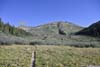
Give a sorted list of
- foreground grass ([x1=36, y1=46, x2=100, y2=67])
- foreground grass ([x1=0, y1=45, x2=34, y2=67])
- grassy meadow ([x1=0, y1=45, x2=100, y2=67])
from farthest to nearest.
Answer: foreground grass ([x1=36, y1=46, x2=100, y2=67]), grassy meadow ([x1=0, y1=45, x2=100, y2=67]), foreground grass ([x1=0, y1=45, x2=34, y2=67])

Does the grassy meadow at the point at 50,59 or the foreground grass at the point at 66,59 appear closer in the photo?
the grassy meadow at the point at 50,59

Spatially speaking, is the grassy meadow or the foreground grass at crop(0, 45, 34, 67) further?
the grassy meadow

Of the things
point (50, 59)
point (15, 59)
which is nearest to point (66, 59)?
point (50, 59)

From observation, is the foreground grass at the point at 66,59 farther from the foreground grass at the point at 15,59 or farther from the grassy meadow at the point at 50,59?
the foreground grass at the point at 15,59


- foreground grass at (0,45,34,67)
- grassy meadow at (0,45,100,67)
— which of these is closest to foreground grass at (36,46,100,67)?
grassy meadow at (0,45,100,67)

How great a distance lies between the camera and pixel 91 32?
169125 mm

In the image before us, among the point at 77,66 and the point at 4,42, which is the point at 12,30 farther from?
the point at 77,66

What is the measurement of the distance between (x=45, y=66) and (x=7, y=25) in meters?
125

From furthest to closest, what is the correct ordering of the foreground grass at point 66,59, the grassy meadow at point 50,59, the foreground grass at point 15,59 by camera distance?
the foreground grass at point 66,59, the grassy meadow at point 50,59, the foreground grass at point 15,59

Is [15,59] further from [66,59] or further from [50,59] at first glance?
[66,59]

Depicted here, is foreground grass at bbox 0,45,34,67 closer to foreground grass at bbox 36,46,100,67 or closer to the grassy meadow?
the grassy meadow

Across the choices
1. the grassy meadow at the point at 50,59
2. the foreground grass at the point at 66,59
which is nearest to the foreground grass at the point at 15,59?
the grassy meadow at the point at 50,59

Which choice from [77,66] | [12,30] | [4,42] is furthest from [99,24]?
[77,66]

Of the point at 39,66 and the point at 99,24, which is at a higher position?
the point at 99,24
